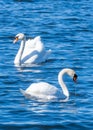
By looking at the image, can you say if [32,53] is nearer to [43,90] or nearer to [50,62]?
[50,62]

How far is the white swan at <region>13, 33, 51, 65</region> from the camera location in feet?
73.8

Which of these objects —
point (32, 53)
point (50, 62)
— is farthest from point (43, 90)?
point (32, 53)

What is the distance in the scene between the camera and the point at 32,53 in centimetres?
2288

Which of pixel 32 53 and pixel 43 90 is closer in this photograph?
pixel 43 90

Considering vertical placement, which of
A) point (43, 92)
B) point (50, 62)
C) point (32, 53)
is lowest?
point (43, 92)

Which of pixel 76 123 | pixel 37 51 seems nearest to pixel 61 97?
pixel 76 123

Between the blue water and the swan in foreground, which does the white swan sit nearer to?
the blue water

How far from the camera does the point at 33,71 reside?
68.1 feet

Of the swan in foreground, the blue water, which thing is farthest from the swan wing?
the blue water

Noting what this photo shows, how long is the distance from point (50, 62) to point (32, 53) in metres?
0.90

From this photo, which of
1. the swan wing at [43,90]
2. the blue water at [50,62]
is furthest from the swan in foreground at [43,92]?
the blue water at [50,62]

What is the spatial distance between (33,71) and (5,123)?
251 inches

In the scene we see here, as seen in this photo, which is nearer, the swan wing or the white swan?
the swan wing

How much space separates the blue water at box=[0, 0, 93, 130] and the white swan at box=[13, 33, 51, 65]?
25cm
